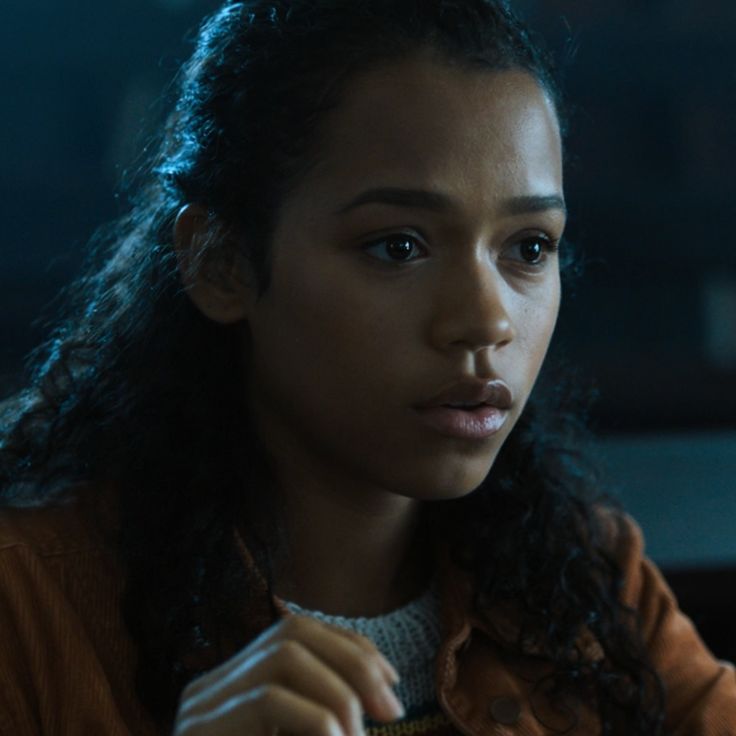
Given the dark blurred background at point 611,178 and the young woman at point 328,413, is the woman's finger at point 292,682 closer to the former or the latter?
the young woman at point 328,413

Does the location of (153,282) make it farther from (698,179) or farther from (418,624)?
(698,179)

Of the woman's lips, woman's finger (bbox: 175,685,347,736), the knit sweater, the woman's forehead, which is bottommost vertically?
the knit sweater

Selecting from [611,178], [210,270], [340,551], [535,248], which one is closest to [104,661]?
[340,551]

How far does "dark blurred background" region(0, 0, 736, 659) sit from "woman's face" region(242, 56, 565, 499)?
0.96 metres

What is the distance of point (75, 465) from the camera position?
3.47 feet

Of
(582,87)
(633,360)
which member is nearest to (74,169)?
(582,87)

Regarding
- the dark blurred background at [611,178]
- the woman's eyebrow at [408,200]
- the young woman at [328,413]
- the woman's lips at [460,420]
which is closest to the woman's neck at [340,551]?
the young woman at [328,413]

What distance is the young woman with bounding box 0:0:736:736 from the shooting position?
0.92m

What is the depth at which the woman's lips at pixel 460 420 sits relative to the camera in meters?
0.92

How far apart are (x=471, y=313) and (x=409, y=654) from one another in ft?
1.01

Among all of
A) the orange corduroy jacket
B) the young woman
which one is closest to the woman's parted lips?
the young woman

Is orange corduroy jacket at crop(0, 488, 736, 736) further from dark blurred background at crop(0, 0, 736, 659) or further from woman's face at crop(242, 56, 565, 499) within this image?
dark blurred background at crop(0, 0, 736, 659)

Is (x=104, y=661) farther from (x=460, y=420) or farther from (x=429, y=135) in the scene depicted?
(x=429, y=135)

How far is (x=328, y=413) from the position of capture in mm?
947
